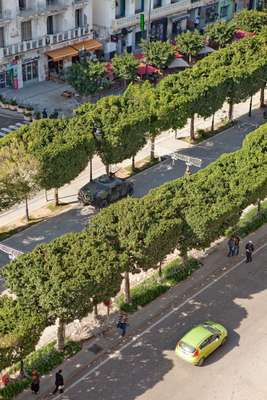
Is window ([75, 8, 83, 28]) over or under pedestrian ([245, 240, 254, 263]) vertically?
over

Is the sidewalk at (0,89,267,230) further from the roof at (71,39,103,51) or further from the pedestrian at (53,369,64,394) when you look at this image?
the pedestrian at (53,369,64,394)

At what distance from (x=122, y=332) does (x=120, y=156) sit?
2100 cm

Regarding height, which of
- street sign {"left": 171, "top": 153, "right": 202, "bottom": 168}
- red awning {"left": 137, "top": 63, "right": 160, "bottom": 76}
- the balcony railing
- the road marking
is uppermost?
the balcony railing

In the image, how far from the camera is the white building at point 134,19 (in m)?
91.6

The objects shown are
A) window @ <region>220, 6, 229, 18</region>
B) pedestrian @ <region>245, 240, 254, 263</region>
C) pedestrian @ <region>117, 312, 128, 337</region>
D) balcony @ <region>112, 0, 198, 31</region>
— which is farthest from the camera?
window @ <region>220, 6, 229, 18</region>

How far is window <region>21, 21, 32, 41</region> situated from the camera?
81812mm

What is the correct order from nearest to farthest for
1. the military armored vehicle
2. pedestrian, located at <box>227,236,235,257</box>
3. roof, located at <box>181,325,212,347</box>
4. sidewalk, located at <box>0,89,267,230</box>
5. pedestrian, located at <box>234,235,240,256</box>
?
roof, located at <box>181,325,212,347</box> → pedestrian, located at <box>234,235,240,256</box> → pedestrian, located at <box>227,236,235,257</box> → the military armored vehicle → sidewalk, located at <box>0,89,267,230</box>

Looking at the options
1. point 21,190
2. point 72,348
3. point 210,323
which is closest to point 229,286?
point 210,323

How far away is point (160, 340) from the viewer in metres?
45.1

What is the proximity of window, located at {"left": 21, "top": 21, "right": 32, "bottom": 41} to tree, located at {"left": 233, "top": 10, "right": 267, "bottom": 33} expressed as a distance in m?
33.3

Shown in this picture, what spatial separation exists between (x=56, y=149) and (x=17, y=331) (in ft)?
70.1

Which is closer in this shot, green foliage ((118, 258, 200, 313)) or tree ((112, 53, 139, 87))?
green foliage ((118, 258, 200, 313))

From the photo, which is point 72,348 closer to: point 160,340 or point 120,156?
point 160,340

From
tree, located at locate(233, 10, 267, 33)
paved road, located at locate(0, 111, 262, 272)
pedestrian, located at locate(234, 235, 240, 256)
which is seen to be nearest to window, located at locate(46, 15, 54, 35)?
paved road, located at locate(0, 111, 262, 272)
